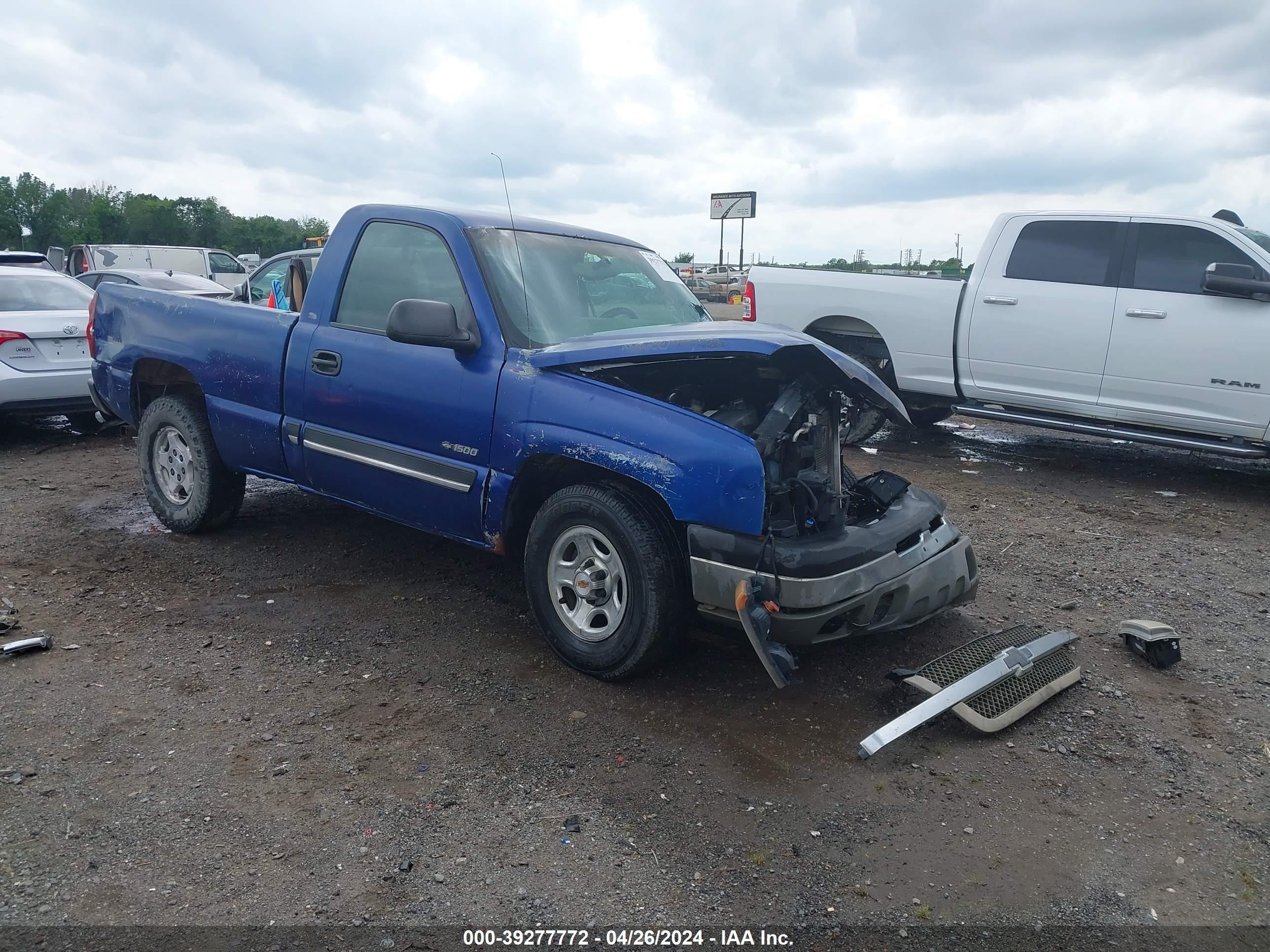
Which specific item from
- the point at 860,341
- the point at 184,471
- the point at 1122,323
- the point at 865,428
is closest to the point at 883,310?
the point at 860,341

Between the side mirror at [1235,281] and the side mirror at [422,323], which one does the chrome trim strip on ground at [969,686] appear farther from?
the side mirror at [1235,281]

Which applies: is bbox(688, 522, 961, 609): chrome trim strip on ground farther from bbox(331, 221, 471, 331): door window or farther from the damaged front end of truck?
bbox(331, 221, 471, 331): door window

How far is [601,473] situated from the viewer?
3779 millimetres

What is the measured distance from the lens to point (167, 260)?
22.9 m

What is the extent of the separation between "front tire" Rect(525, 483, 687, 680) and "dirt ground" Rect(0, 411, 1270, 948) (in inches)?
7.8

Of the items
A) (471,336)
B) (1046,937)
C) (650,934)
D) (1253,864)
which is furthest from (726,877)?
(471,336)

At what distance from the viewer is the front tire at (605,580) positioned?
3486mm

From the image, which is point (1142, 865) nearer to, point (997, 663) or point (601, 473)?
point (997, 663)

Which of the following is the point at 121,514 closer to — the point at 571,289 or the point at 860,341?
the point at 571,289

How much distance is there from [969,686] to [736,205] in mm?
19023

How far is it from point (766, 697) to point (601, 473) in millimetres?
1135

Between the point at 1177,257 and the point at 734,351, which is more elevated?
the point at 1177,257

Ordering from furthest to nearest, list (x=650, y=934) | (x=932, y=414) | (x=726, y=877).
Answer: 1. (x=932, y=414)
2. (x=726, y=877)
3. (x=650, y=934)

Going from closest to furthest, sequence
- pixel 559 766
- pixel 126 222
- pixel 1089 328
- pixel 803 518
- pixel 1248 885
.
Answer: pixel 1248 885 → pixel 559 766 → pixel 803 518 → pixel 1089 328 → pixel 126 222
